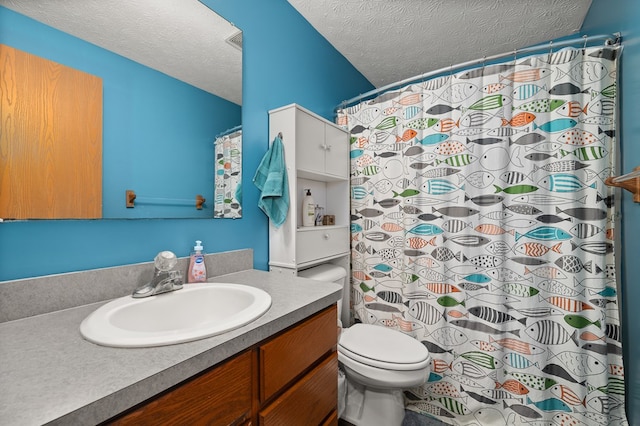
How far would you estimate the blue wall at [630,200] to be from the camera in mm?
1114

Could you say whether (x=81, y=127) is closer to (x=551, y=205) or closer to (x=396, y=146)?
(x=396, y=146)

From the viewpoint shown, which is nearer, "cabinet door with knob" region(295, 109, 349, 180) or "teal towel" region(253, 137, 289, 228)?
"teal towel" region(253, 137, 289, 228)

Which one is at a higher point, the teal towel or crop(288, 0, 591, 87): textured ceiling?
crop(288, 0, 591, 87): textured ceiling

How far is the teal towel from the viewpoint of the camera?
4.42 ft

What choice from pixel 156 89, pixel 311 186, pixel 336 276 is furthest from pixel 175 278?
pixel 311 186

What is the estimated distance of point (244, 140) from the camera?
1353 millimetres

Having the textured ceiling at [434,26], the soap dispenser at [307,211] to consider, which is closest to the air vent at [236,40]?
the textured ceiling at [434,26]

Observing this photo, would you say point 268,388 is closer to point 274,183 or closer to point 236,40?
point 274,183

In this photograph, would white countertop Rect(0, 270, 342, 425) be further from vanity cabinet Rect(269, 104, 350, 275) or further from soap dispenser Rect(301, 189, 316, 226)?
soap dispenser Rect(301, 189, 316, 226)

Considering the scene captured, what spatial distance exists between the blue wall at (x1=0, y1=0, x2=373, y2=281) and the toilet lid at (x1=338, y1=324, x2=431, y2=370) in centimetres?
63

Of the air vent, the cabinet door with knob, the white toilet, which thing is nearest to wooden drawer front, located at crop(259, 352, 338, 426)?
the white toilet

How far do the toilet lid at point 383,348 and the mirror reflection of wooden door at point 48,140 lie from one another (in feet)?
4.09

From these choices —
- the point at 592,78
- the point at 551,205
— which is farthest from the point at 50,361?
the point at 592,78

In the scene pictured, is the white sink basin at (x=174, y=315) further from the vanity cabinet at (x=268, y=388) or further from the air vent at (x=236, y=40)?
the air vent at (x=236, y=40)
